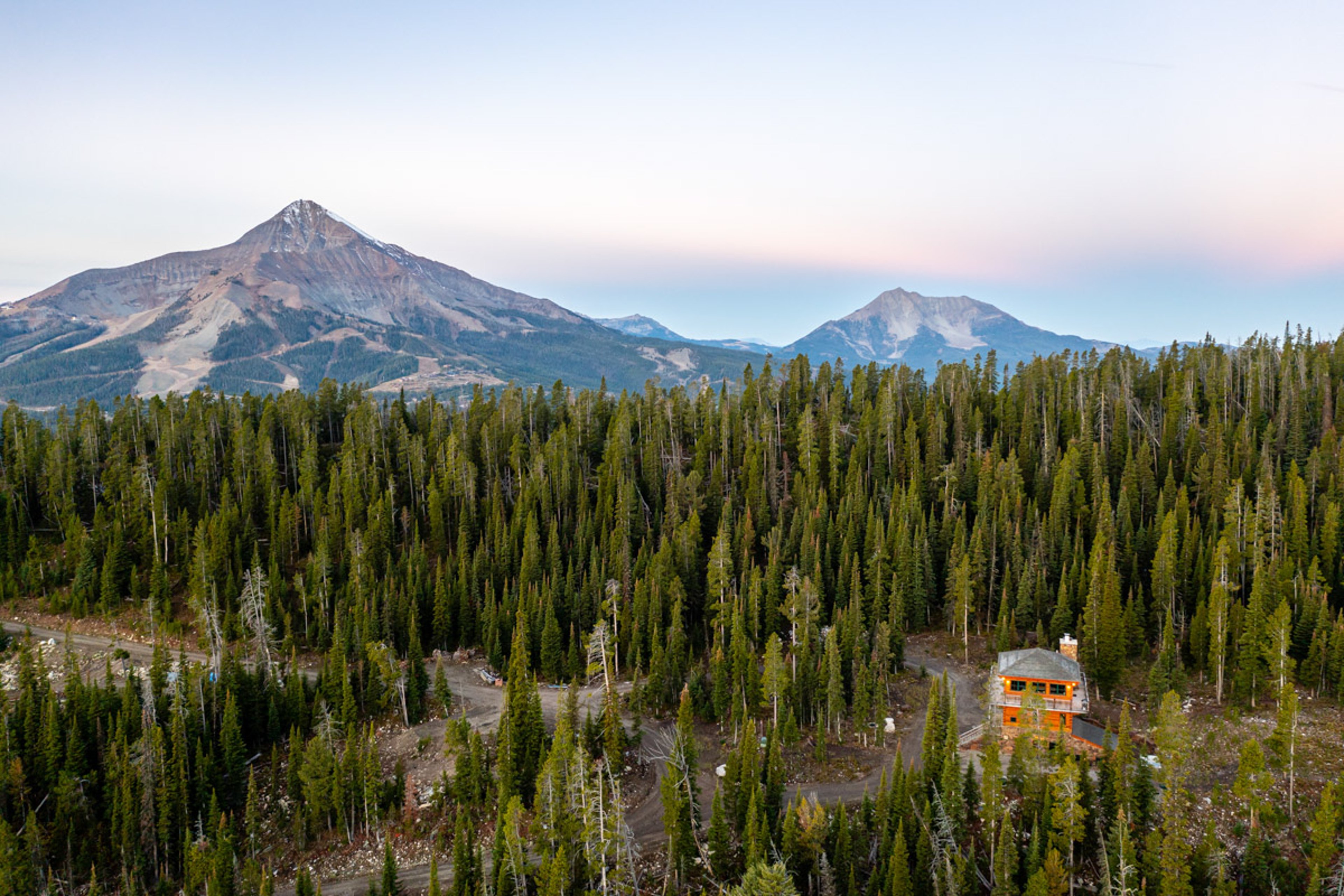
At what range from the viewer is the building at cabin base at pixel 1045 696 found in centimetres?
5197

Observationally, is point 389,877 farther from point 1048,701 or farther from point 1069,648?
point 1069,648

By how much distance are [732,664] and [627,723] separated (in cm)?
999

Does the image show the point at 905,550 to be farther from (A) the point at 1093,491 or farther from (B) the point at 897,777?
(B) the point at 897,777

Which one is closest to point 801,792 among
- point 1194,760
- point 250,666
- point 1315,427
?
point 1194,760

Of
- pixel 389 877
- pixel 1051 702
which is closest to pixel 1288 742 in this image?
pixel 1051 702

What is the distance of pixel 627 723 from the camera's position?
212ft

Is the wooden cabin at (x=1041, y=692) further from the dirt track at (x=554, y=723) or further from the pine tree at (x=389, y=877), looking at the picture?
the pine tree at (x=389, y=877)

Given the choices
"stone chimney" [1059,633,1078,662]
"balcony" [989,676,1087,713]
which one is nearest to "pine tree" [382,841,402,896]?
"balcony" [989,676,1087,713]

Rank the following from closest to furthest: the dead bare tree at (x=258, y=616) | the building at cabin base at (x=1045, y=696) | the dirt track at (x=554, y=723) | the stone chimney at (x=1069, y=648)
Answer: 1. the dirt track at (x=554, y=723)
2. the building at cabin base at (x=1045, y=696)
3. the stone chimney at (x=1069, y=648)
4. the dead bare tree at (x=258, y=616)

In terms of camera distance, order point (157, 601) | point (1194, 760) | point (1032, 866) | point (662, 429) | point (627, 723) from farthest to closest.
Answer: point (662, 429) < point (157, 601) < point (627, 723) < point (1194, 760) < point (1032, 866)

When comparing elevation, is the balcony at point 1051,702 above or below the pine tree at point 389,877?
above

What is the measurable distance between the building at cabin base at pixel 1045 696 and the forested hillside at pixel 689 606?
364cm

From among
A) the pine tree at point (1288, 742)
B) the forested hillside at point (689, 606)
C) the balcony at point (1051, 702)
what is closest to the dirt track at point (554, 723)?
the forested hillside at point (689, 606)

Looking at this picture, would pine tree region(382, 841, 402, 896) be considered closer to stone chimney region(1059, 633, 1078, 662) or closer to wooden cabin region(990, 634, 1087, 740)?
wooden cabin region(990, 634, 1087, 740)
